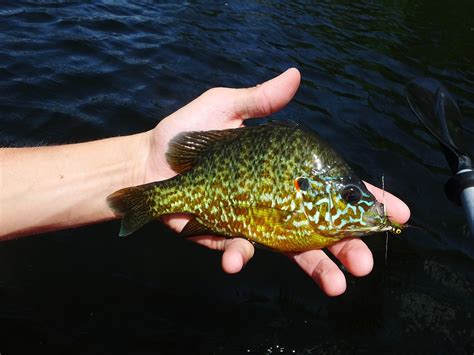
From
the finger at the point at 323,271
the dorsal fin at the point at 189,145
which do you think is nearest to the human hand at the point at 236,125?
the finger at the point at 323,271

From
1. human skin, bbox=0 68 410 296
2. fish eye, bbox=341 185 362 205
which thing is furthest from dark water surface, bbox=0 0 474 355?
fish eye, bbox=341 185 362 205

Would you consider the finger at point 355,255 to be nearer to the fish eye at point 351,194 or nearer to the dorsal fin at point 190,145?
the fish eye at point 351,194

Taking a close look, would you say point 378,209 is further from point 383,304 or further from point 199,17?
point 199,17

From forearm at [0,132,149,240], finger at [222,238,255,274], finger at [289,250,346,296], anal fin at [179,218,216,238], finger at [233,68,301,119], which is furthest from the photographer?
forearm at [0,132,149,240]

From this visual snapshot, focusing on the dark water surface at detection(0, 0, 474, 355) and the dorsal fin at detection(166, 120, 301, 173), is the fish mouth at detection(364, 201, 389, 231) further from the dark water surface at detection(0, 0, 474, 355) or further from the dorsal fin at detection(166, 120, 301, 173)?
the dark water surface at detection(0, 0, 474, 355)

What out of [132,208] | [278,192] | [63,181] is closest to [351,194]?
[278,192]

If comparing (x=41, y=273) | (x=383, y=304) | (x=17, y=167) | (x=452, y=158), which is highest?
(x=452, y=158)

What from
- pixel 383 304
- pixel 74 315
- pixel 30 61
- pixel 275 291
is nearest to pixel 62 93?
pixel 30 61
